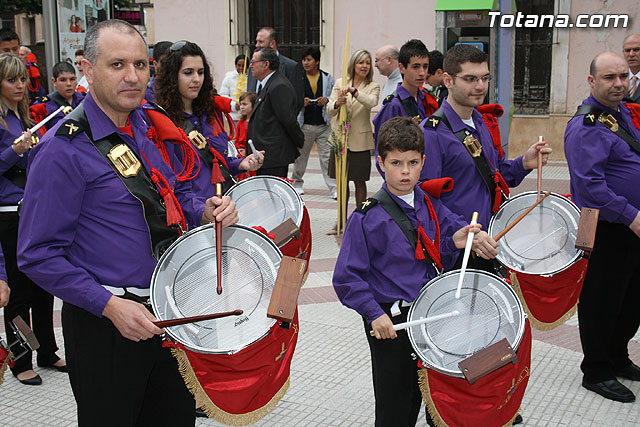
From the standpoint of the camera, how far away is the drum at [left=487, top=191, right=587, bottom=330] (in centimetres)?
351

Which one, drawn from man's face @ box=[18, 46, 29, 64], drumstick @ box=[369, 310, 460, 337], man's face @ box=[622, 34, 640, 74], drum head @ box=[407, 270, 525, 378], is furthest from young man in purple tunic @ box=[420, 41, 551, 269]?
man's face @ box=[18, 46, 29, 64]

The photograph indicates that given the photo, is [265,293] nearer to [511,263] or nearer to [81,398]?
[81,398]

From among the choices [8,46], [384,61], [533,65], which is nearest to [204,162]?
[384,61]

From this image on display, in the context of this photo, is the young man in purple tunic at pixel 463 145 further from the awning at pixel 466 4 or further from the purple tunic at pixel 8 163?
the awning at pixel 466 4

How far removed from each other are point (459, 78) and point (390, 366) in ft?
5.01

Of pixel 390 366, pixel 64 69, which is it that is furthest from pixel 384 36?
pixel 390 366

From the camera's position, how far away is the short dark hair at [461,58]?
3617mm

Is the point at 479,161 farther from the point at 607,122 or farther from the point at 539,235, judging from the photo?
the point at 607,122

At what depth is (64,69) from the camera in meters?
6.06

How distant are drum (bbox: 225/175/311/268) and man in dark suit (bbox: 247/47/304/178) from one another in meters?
2.78

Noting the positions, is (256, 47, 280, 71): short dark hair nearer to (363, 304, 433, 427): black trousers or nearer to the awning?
the awning

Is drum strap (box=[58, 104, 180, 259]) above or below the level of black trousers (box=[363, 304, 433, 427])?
above

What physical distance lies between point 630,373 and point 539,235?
1.39m

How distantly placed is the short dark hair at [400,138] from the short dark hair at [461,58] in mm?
695
